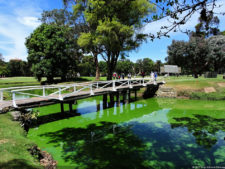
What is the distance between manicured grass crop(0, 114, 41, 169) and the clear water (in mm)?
1597

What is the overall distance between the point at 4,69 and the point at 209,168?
299 ft

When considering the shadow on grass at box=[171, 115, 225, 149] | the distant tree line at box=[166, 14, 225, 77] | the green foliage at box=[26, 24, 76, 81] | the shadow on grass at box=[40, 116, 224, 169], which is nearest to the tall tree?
the distant tree line at box=[166, 14, 225, 77]

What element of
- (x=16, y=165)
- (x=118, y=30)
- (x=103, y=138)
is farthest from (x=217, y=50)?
(x=16, y=165)

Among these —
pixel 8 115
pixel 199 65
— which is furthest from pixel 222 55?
pixel 8 115

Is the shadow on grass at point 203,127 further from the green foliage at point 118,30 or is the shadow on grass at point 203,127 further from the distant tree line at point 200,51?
the distant tree line at point 200,51

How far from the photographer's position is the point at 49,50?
39781 mm

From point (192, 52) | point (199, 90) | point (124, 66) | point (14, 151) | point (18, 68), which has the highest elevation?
point (192, 52)

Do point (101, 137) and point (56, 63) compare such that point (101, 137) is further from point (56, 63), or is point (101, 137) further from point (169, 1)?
point (56, 63)

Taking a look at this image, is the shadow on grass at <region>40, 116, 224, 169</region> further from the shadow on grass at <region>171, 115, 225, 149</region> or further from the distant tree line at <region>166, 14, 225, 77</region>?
the distant tree line at <region>166, 14, 225, 77</region>

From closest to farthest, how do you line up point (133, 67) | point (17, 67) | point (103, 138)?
point (103, 138) < point (17, 67) < point (133, 67)

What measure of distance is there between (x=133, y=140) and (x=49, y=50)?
116 feet

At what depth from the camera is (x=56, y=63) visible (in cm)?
4181

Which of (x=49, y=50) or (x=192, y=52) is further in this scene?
(x=192, y=52)

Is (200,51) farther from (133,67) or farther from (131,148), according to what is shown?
(133,67)
